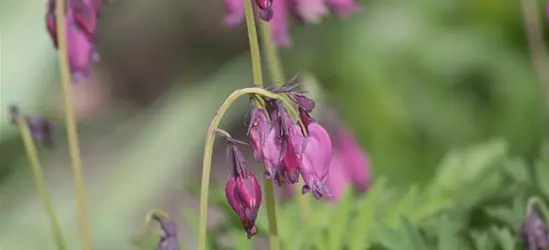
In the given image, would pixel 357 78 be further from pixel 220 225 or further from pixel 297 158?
pixel 297 158

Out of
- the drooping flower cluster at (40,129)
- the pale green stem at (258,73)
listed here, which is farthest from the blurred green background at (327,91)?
the pale green stem at (258,73)

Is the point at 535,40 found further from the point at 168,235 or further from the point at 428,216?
the point at 168,235

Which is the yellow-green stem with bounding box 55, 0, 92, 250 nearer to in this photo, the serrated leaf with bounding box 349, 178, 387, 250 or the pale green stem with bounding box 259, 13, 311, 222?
the pale green stem with bounding box 259, 13, 311, 222

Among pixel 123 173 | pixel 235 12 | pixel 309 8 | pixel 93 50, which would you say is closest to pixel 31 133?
pixel 93 50

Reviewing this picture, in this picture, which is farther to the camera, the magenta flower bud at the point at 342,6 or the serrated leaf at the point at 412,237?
the magenta flower bud at the point at 342,6

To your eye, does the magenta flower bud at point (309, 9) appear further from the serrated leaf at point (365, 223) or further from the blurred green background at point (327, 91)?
the blurred green background at point (327, 91)

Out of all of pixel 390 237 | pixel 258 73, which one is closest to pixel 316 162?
pixel 258 73

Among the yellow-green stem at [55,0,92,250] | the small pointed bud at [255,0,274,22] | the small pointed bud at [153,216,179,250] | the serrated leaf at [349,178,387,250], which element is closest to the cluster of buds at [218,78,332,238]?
the small pointed bud at [255,0,274,22]
